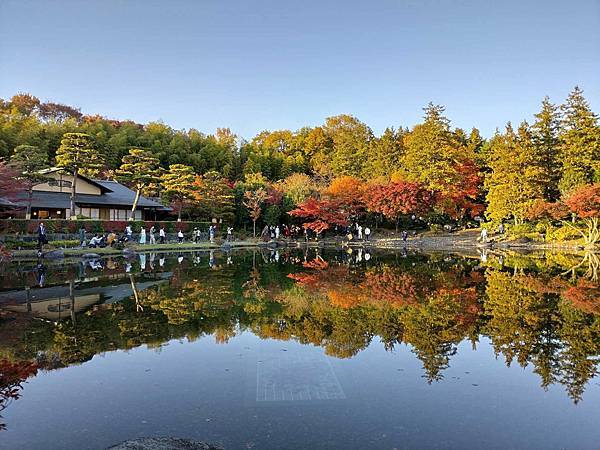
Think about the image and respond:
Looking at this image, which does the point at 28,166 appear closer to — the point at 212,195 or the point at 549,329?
the point at 212,195

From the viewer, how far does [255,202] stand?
119ft

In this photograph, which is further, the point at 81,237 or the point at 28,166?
the point at 28,166


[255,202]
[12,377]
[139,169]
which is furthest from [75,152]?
[12,377]

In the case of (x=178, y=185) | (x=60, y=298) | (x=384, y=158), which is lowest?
(x=60, y=298)

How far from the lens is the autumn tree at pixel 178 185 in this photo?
108ft

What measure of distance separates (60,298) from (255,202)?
2613 centimetres

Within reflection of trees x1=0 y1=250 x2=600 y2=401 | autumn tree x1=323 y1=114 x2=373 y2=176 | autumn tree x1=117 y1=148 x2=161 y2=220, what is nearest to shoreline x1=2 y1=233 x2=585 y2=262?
autumn tree x1=117 y1=148 x2=161 y2=220

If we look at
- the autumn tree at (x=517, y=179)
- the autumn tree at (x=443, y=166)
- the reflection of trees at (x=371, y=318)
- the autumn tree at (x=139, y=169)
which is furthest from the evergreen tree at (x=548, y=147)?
the autumn tree at (x=139, y=169)

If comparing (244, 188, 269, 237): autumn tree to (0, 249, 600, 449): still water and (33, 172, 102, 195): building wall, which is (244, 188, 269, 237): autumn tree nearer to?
(33, 172, 102, 195): building wall

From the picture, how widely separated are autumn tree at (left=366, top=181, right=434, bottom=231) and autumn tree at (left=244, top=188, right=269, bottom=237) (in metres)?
9.03

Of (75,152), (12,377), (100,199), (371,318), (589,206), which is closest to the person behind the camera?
(12,377)

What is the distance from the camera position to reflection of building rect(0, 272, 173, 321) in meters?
9.08

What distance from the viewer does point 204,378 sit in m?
5.43

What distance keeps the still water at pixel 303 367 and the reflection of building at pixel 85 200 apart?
69.5 ft
